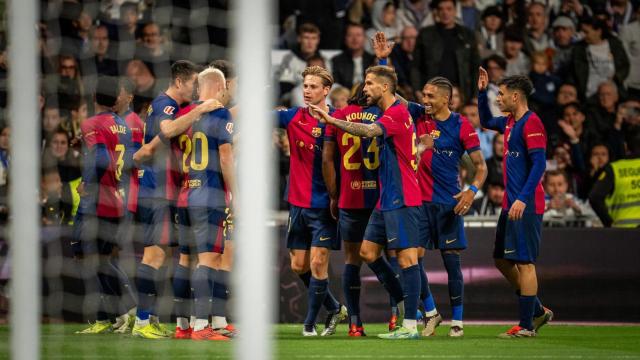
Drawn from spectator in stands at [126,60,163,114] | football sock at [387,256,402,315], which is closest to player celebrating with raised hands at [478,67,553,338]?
football sock at [387,256,402,315]

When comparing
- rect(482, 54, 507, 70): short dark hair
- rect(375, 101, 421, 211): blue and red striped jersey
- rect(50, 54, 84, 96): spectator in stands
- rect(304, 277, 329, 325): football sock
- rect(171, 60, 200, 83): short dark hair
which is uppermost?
rect(482, 54, 507, 70): short dark hair

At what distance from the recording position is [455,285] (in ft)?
29.7

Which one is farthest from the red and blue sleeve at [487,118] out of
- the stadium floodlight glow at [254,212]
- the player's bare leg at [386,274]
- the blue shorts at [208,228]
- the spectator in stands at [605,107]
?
the stadium floodlight glow at [254,212]

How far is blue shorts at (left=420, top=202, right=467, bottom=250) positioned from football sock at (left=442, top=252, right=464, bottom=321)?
0.32 ft

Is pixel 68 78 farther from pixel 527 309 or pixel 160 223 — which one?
pixel 527 309

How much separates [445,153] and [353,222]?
3.55 ft

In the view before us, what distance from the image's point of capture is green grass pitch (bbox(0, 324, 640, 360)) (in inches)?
293

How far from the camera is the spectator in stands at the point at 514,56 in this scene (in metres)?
13.7

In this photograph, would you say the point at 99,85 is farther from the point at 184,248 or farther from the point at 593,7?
the point at 593,7

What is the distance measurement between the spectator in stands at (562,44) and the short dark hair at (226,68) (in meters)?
6.04

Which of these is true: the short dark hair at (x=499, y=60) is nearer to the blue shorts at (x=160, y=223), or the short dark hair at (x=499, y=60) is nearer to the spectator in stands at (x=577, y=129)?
the spectator in stands at (x=577, y=129)

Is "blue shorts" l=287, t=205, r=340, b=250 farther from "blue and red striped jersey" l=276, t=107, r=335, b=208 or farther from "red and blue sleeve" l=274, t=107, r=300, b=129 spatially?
"red and blue sleeve" l=274, t=107, r=300, b=129

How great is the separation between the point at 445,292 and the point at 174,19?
3.60 meters

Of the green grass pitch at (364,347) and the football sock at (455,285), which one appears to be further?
the football sock at (455,285)
